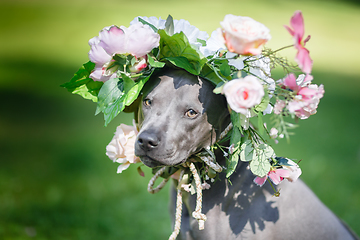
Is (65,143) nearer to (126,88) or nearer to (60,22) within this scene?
(126,88)

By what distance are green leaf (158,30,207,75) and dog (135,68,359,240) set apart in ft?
0.27

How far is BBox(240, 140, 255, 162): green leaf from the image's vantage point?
1704 millimetres

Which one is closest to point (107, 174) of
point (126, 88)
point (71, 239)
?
point (71, 239)

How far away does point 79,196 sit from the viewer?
156 inches

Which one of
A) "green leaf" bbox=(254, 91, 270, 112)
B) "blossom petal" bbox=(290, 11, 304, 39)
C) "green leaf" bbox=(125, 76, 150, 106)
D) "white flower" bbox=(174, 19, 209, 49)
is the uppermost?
"blossom petal" bbox=(290, 11, 304, 39)

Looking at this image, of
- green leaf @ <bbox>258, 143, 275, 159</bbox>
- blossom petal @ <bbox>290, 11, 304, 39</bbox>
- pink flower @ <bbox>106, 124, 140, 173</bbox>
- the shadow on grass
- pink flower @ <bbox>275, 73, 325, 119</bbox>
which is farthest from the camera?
the shadow on grass

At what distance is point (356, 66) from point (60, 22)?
11.6 meters

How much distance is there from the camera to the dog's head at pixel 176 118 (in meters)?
1.64

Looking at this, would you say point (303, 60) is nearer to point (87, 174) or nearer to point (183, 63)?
point (183, 63)

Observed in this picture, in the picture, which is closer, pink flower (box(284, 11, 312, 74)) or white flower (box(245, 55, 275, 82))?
pink flower (box(284, 11, 312, 74))

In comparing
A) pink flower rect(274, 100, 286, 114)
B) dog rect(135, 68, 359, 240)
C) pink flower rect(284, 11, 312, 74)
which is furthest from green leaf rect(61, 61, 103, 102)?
pink flower rect(284, 11, 312, 74)

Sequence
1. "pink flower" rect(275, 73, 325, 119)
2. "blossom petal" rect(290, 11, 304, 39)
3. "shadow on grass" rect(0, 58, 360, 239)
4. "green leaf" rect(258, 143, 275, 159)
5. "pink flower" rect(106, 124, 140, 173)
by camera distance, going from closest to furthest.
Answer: "blossom petal" rect(290, 11, 304, 39) → "pink flower" rect(275, 73, 325, 119) → "green leaf" rect(258, 143, 275, 159) → "pink flower" rect(106, 124, 140, 173) → "shadow on grass" rect(0, 58, 360, 239)

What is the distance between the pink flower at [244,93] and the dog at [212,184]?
0.92 feet

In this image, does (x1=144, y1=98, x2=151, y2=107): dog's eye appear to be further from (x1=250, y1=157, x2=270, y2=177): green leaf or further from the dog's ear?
(x1=250, y1=157, x2=270, y2=177): green leaf
